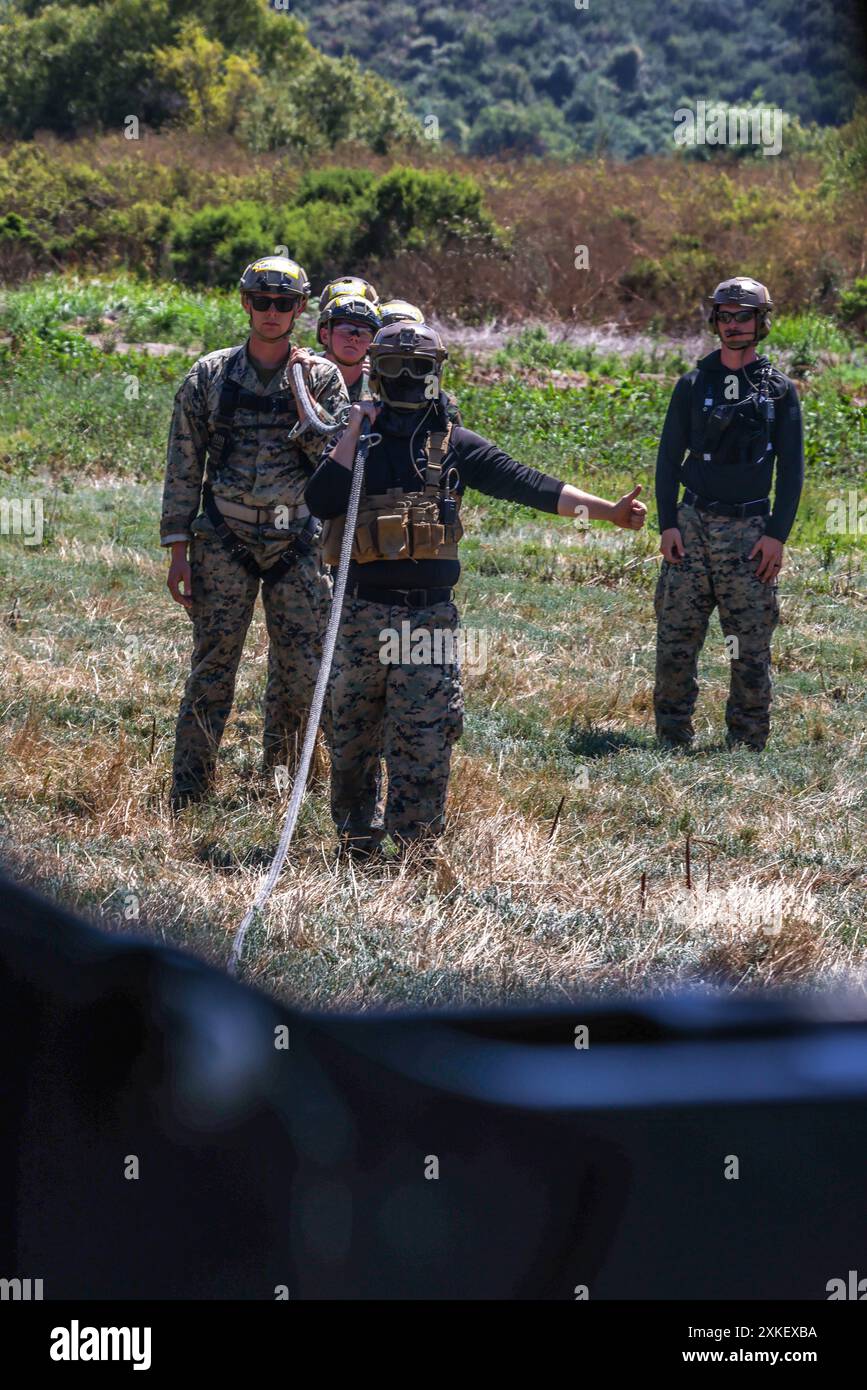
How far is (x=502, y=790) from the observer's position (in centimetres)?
575

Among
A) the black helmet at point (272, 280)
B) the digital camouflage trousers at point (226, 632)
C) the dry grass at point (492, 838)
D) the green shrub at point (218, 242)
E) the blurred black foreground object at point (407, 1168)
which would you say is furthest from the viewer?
the green shrub at point (218, 242)

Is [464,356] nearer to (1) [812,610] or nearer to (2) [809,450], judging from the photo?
(2) [809,450]

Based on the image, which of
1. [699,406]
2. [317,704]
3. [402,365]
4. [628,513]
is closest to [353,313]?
[402,365]

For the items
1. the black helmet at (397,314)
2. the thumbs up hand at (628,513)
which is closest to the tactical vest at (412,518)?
the thumbs up hand at (628,513)

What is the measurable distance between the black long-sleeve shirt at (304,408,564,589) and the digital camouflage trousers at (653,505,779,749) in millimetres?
2105

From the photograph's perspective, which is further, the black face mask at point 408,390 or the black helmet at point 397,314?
the black helmet at point 397,314

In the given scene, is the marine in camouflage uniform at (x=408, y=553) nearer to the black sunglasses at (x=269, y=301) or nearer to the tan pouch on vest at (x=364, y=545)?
the tan pouch on vest at (x=364, y=545)

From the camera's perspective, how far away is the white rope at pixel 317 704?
12.2 feet

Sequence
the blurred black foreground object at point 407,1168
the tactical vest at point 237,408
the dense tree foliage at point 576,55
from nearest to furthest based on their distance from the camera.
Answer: the blurred black foreground object at point 407,1168
the tactical vest at point 237,408
the dense tree foliage at point 576,55

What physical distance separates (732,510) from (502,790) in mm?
1736

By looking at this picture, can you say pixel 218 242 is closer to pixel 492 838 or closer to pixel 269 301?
pixel 269 301

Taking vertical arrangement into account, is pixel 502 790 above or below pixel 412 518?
below

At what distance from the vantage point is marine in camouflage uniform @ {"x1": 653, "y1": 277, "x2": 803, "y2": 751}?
21.6 ft
